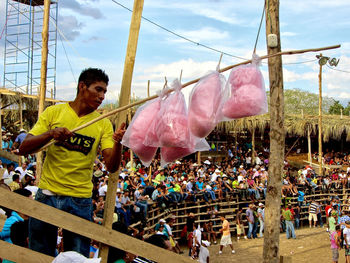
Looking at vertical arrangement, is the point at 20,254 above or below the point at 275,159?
below

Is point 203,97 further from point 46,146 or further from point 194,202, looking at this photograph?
point 194,202

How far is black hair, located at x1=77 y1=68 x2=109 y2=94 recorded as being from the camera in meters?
2.81

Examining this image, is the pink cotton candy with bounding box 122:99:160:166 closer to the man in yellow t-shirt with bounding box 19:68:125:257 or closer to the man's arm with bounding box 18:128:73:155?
the man in yellow t-shirt with bounding box 19:68:125:257

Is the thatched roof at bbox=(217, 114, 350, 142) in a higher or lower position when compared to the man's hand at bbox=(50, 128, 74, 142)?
higher

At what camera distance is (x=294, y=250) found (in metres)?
15.0

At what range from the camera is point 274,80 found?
18.3ft

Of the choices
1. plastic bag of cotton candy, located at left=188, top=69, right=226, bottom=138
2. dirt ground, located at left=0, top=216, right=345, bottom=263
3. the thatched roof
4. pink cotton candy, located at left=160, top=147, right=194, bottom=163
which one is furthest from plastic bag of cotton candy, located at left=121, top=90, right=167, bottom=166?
the thatched roof

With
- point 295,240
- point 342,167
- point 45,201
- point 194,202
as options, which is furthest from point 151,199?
point 342,167

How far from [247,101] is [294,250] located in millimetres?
13857

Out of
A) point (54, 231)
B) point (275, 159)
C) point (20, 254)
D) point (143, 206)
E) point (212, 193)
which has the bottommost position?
point (20, 254)

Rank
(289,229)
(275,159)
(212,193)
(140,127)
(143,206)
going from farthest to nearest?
(289,229) → (212,193) → (143,206) → (275,159) → (140,127)

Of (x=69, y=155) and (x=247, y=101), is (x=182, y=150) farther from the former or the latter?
(x=69, y=155)

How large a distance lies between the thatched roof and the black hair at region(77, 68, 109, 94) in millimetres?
19160

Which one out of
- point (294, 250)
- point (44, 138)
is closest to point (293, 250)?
point (294, 250)
